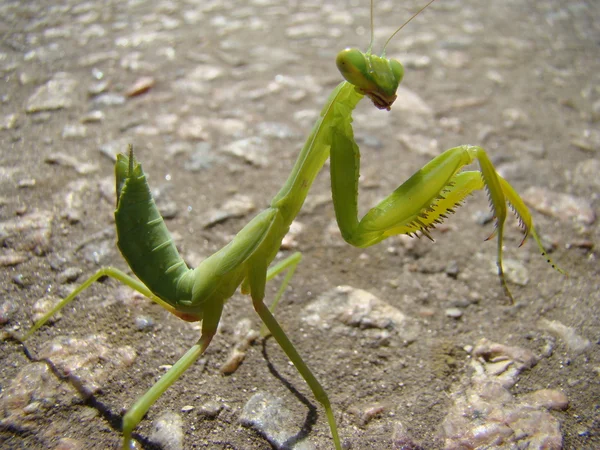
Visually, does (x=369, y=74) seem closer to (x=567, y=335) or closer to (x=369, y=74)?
(x=369, y=74)

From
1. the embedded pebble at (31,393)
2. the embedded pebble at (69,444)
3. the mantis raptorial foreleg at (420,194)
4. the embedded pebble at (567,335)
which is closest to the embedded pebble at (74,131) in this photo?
the embedded pebble at (31,393)

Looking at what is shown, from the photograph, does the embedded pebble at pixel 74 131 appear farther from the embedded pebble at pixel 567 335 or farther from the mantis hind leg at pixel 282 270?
the embedded pebble at pixel 567 335

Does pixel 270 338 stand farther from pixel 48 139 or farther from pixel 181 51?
pixel 181 51

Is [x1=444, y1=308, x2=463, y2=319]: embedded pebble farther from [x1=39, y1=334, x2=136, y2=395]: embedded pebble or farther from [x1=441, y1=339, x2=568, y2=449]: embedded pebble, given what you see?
[x1=39, y1=334, x2=136, y2=395]: embedded pebble

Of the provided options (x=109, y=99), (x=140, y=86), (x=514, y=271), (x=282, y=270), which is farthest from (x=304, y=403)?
(x=140, y=86)

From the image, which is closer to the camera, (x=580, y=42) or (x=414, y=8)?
(x=580, y=42)

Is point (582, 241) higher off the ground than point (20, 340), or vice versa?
point (20, 340)

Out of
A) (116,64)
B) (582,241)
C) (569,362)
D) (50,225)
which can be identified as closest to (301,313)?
(569,362)

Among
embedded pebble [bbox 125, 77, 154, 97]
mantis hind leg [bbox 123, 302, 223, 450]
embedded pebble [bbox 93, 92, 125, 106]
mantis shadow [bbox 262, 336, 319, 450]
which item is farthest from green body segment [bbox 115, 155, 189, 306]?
embedded pebble [bbox 125, 77, 154, 97]
